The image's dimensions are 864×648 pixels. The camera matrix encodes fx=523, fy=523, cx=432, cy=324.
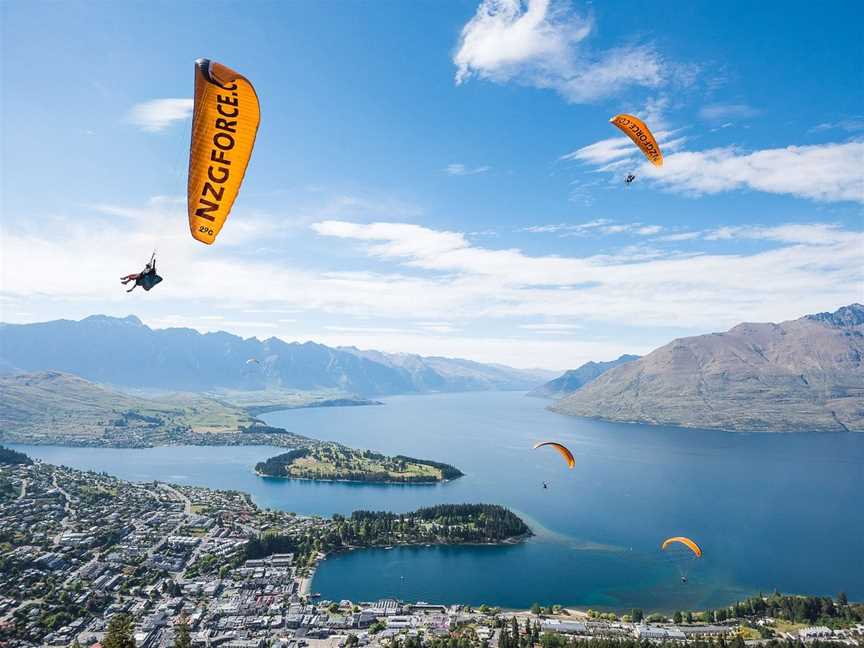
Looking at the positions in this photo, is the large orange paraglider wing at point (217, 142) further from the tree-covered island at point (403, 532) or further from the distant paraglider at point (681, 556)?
the distant paraglider at point (681, 556)

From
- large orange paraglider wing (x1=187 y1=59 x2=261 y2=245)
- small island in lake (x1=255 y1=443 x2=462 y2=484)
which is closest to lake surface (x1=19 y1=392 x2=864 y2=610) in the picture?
small island in lake (x1=255 y1=443 x2=462 y2=484)

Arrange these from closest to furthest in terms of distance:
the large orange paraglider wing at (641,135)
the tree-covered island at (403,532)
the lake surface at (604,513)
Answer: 1. the large orange paraglider wing at (641,135)
2. the lake surface at (604,513)
3. the tree-covered island at (403,532)

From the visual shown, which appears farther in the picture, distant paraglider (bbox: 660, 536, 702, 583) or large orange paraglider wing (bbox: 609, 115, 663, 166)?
distant paraglider (bbox: 660, 536, 702, 583)

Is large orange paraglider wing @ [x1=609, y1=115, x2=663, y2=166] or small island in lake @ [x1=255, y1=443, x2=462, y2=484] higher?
large orange paraglider wing @ [x1=609, y1=115, x2=663, y2=166]

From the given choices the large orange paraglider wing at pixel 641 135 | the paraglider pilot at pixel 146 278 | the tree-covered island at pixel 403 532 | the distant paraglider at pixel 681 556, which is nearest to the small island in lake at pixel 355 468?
the tree-covered island at pixel 403 532

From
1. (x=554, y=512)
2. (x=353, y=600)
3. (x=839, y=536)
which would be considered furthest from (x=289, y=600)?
(x=839, y=536)

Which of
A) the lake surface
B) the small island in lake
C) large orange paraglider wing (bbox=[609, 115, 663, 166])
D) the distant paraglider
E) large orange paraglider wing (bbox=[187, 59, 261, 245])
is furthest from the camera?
the small island in lake

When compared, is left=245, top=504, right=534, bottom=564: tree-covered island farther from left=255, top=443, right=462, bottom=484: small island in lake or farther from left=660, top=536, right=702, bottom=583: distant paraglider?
left=255, top=443, right=462, bottom=484: small island in lake

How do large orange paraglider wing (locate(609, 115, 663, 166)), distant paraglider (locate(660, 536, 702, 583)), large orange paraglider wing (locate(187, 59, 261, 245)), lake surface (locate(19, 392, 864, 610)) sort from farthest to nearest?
1. distant paraglider (locate(660, 536, 702, 583))
2. lake surface (locate(19, 392, 864, 610))
3. large orange paraglider wing (locate(609, 115, 663, 166))
4. large orange paraglider wing (locate(187, 59, 261, 245))
